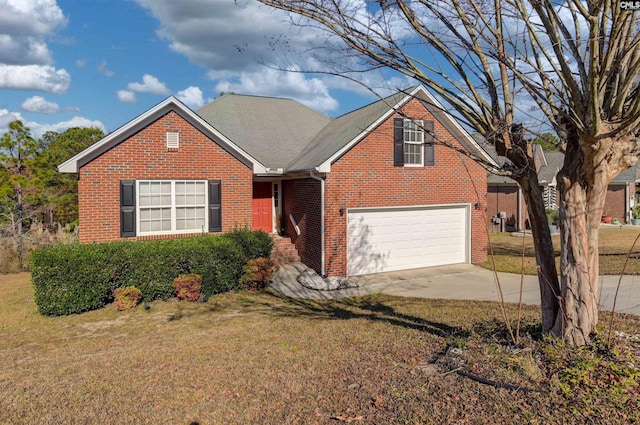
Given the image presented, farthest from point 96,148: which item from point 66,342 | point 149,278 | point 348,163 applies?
point 348,163

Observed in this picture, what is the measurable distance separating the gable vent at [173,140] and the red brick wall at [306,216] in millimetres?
4090

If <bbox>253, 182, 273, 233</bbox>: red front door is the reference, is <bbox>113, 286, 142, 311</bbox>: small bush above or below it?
below

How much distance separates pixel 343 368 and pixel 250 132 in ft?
39.3

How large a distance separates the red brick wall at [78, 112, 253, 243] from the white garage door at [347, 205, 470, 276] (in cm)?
354

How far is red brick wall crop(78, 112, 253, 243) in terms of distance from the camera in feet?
34.3

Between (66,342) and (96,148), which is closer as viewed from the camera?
(66,342)

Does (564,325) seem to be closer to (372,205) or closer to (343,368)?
(343,368)

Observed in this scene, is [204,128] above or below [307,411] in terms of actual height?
above

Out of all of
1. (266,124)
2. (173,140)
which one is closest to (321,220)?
(173,140)

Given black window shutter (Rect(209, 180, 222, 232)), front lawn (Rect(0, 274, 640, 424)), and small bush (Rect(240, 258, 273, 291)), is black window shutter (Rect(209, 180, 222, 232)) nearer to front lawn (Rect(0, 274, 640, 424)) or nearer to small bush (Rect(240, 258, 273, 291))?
small bush (Rect(240, 258, 273, 291))

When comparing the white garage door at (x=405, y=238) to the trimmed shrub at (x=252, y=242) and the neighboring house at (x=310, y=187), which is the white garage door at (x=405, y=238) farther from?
the trimmed shrub at (x=252, y=242)

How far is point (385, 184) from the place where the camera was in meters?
12.7

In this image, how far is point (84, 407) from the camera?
4383mm

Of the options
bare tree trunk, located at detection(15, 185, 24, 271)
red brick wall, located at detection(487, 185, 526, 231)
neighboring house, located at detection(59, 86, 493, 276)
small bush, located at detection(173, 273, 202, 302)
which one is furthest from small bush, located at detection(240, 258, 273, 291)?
red brick wall, located at detection(487, 185, 526, 231)
